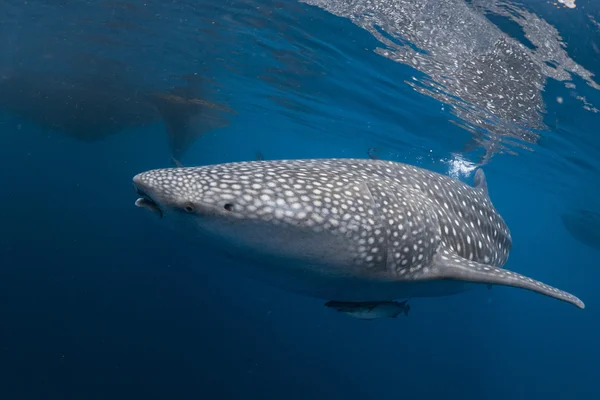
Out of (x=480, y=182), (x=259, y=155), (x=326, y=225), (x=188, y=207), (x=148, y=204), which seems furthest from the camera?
(x=259, y=155)

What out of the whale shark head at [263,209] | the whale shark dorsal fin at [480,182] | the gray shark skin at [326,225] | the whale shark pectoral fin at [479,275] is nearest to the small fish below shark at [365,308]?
the gray shark skin at [326,225]

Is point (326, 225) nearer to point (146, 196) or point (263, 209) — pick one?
point (263, 209)

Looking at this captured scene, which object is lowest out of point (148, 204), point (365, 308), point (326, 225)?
point (365, 308)

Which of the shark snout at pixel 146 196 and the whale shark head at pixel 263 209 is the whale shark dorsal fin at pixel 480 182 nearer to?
the whale shark head at pixel 263 209

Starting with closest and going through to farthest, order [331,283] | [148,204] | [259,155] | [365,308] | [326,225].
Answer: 1. [148,204]
2. [326,225]
3. [331,283]
4. [365,308]
5. [259,155]

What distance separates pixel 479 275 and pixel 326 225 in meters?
1.77

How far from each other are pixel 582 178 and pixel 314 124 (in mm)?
16536

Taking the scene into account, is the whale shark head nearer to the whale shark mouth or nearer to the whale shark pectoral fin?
the whale shark mouth

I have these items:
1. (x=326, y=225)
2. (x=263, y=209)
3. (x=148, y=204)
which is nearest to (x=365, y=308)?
(x=326, y=225)

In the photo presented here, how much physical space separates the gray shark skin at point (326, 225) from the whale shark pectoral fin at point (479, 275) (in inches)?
0.4

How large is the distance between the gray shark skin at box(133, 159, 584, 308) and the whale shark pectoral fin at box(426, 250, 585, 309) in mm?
11

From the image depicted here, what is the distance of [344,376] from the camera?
→ 490 inches

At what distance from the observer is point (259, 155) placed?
1819 centimetres

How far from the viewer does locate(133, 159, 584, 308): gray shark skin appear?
9.76ft
